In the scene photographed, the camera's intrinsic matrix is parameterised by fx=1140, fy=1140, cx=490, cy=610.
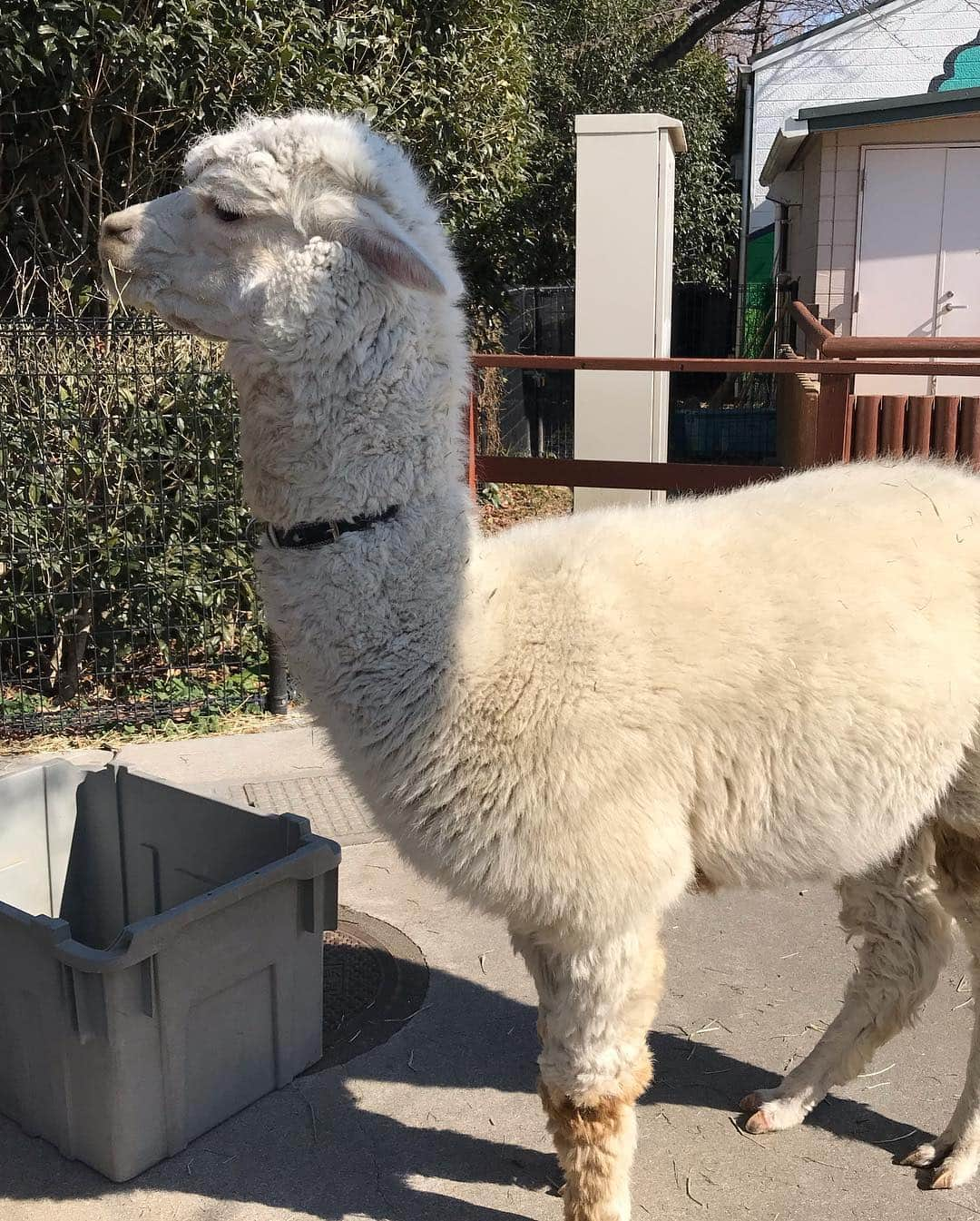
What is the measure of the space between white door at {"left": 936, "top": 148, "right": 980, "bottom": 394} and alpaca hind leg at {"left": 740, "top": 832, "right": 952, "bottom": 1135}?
9.27 metres

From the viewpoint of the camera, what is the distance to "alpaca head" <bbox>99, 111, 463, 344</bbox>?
6.46 feet

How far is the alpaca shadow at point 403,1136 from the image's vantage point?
250 cm

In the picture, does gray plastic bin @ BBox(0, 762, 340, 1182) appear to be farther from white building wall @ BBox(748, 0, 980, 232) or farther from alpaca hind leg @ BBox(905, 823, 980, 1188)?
white building wall @ BBox(748, 0, 980, 232)

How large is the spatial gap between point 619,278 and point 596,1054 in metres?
6.30

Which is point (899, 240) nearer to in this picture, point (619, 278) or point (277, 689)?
point (619, 278)

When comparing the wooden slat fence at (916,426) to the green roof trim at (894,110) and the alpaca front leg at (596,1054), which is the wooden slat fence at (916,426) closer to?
the alpaca front leg at (596,1054)

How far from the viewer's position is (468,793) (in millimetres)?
2080

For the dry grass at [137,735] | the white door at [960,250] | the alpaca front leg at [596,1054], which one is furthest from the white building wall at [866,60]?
the alpaca front leg at [596,1054]

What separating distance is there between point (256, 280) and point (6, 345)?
353cm

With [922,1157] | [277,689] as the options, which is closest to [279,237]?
[922,1157]

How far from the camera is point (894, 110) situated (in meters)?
10.9

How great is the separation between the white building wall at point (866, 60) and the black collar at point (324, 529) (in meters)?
16.7

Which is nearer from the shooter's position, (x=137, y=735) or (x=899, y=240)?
(x=137, y=735)

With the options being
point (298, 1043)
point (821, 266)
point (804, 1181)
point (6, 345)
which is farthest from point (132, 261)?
point (821, 266)
